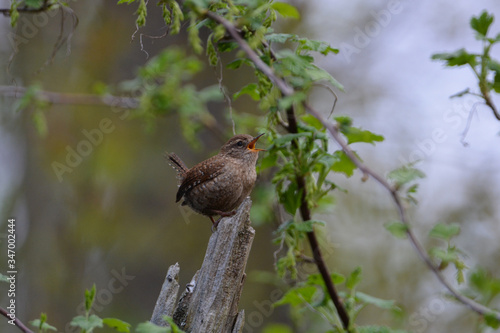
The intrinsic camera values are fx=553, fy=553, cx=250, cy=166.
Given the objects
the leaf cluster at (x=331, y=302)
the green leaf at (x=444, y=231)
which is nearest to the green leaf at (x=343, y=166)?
the leaf cluster at (x=331, y=302)

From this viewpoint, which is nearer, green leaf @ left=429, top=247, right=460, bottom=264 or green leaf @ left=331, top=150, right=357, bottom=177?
green leaf @ left=429, top=247, right=460, bottom=264

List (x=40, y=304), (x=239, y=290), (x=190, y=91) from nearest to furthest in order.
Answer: (x=239, y=290) < (x=190, y=91) < (x=40, y=304)

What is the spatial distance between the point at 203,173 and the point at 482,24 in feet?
8.02

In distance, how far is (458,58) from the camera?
1860 millimetres

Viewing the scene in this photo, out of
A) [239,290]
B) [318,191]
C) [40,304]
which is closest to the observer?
[318,191]

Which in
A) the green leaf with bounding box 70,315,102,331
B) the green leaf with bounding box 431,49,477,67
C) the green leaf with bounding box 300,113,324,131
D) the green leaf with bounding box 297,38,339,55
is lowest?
the green leaf with bounding box 70,315,102,331

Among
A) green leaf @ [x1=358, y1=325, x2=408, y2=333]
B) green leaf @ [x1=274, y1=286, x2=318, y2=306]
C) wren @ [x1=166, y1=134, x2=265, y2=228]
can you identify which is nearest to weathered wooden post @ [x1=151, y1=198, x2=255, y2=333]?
green leaf @ [x1=274, y1=286, x2=318, y2=306]

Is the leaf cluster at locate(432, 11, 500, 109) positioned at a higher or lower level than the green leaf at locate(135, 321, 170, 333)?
higher

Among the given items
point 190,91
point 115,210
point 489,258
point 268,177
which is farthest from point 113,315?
point 489,258

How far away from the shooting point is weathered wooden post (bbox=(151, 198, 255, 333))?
268 cm

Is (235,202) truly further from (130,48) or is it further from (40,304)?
(40,304)

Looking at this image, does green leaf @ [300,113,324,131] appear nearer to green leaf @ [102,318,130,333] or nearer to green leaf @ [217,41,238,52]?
green leaf @ [217,41,238,52]

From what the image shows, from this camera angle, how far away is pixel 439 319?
786 cm

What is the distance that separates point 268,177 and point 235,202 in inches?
62.2
